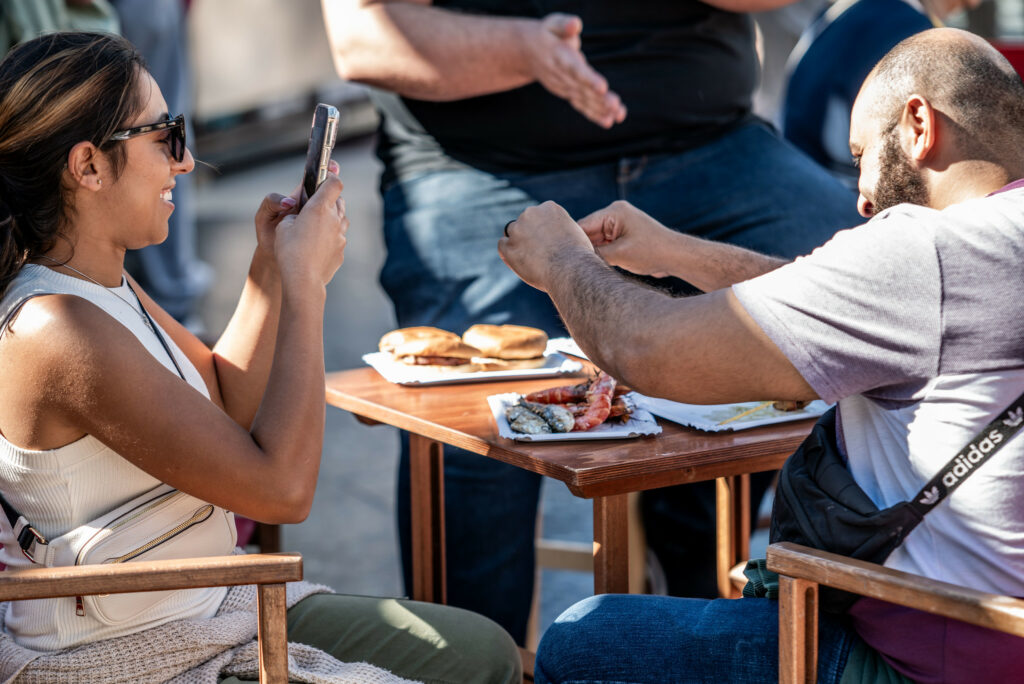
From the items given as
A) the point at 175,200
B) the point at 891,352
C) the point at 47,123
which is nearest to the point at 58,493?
the point at 47,123

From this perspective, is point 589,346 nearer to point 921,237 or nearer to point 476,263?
point 921,237

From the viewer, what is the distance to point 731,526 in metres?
2.42

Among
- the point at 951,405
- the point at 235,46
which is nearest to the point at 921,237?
the point at 951,405

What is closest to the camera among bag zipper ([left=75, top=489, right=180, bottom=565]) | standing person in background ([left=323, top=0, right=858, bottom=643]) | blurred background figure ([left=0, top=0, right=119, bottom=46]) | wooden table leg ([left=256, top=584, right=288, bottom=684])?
wooden table leg ([left=256, top=584, right=288, bottom=684])

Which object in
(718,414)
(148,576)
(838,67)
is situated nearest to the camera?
(148,576)

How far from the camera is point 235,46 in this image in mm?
8984

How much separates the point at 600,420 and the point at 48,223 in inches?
34.1

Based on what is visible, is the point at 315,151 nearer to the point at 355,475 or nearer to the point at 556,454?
the point at 556,454

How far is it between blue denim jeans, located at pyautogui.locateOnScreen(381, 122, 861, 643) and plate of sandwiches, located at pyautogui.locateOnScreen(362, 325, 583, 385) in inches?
14.3

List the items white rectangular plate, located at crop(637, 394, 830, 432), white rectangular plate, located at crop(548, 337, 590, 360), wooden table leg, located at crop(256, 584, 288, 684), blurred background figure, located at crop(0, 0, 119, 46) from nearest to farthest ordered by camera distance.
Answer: wooden table leg, located at crop(256, 584, 288, 684)
white rectangular plate, located at crop(637, 394, 830, 432)
white rectangular plate, located at crop(548, 337, 590, 360)
blurred background figure, located at crop(0, 0, 119, 46)

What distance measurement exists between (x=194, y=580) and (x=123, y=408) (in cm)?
26

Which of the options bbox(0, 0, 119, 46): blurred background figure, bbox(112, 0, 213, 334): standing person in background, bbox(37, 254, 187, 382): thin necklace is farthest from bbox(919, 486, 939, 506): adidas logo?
bbox(112, 0, 213, 334): standing person in background

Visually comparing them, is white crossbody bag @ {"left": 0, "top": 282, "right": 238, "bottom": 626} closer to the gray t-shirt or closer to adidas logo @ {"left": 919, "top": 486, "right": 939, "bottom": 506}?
the gray t-shirt

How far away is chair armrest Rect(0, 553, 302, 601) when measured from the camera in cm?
141
